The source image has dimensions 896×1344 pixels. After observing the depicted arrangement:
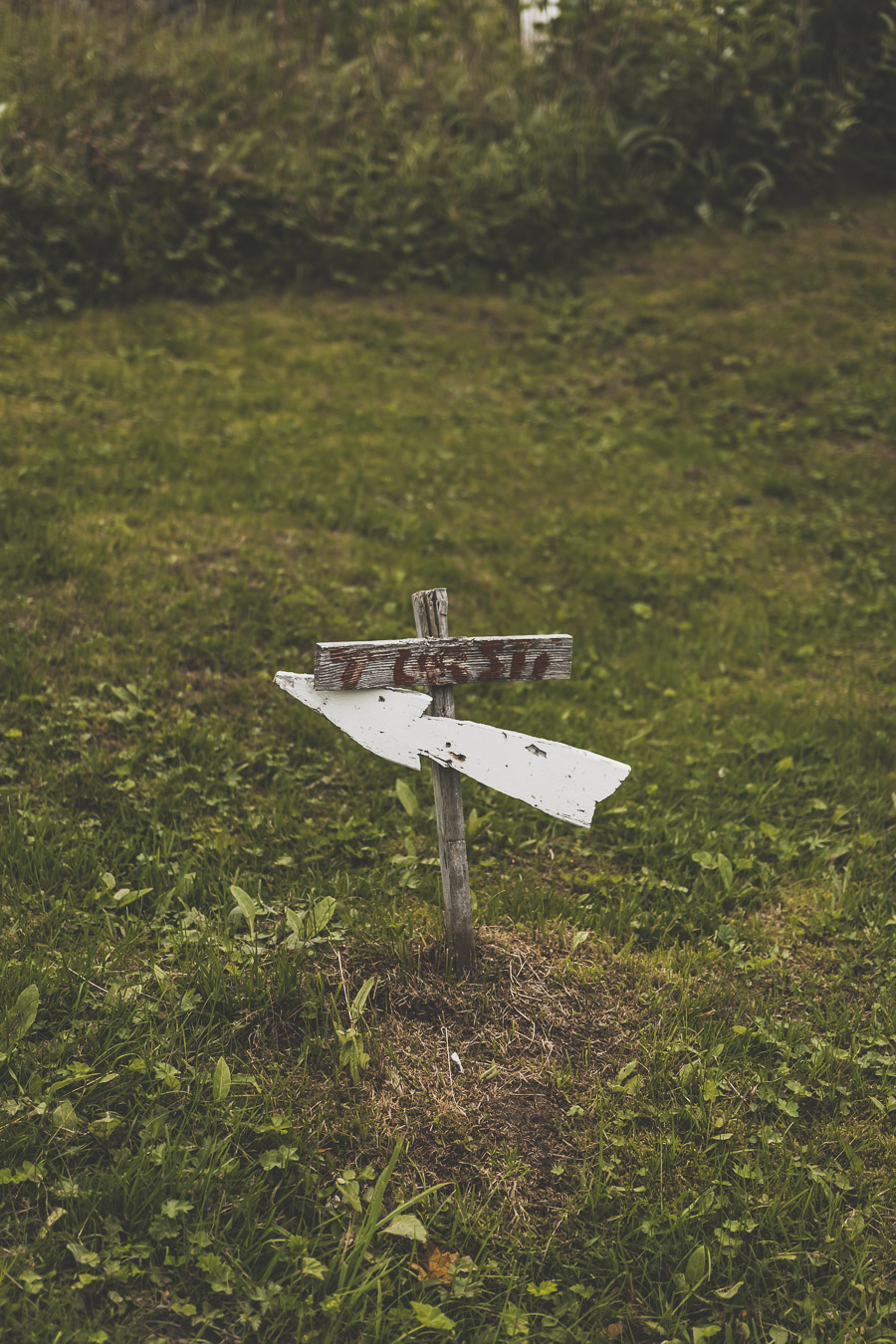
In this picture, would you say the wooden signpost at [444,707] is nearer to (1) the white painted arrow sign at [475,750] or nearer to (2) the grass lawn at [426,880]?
(1) the white painted arrow sign at [475,750]

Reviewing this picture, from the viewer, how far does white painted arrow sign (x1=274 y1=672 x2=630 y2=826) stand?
2.55 meters

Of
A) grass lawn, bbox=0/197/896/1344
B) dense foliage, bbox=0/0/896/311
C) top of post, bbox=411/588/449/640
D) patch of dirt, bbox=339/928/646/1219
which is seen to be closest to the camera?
grass lawn, bbox=0/197/896/1344

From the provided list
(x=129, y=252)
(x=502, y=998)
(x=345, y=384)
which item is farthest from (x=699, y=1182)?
(x=129, y=252)

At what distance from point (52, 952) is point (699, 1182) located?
200 cm

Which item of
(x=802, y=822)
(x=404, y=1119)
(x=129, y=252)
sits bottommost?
(x=802, y=822)

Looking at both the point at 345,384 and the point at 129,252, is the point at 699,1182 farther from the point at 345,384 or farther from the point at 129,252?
the point at 129,252

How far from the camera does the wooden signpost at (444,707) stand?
8.31ft

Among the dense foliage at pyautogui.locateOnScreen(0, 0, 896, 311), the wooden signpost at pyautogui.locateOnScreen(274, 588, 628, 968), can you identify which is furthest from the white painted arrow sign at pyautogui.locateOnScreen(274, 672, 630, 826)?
the dense foliage at pyautogui.locateOnScreen(0, 0, 896, 311)

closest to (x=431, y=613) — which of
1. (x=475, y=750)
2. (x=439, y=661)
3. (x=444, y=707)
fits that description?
(x=439, y=661)

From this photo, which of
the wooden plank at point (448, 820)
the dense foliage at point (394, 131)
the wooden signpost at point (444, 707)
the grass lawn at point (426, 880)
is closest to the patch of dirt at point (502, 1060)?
the grass lawn at point (426, 880)

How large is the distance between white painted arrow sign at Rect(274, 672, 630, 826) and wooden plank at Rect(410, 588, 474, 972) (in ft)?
0.26

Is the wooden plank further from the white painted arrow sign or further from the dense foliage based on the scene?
the dense foliage

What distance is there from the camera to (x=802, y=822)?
159 inches

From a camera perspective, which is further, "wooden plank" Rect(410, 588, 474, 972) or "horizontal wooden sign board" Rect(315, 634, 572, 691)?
"wooden plank" Rect(410, 588, 474, 972)
